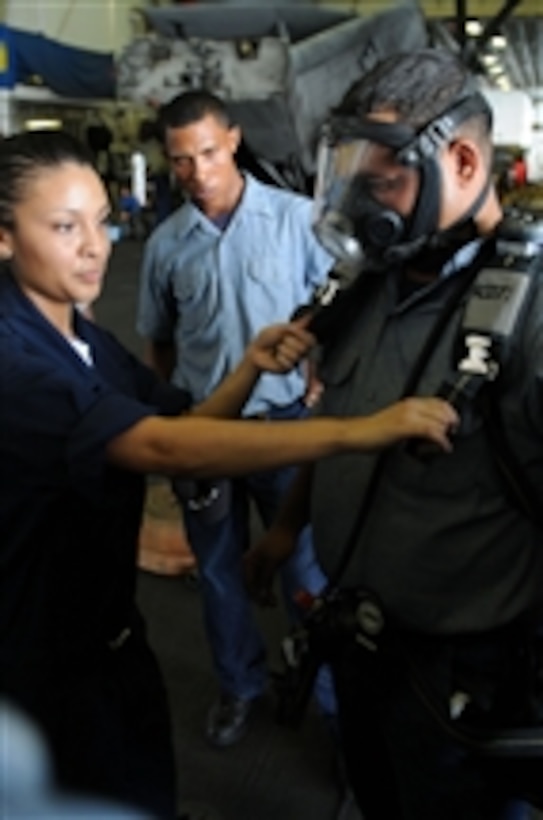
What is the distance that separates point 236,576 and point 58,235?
150cm

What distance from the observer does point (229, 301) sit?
8.79ft

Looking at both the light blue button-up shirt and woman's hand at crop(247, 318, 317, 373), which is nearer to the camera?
woman's hand at crop(247, 318, 317, 373)

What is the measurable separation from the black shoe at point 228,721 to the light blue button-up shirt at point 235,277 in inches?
37.6

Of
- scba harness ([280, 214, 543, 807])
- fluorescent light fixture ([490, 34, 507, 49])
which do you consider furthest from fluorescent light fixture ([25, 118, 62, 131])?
fluorescent light fixture ([490, 34, 507, 49])

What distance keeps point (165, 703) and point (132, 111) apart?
19.4m

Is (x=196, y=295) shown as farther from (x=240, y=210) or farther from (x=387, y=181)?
(x=387, y=181)

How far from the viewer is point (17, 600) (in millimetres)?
1521

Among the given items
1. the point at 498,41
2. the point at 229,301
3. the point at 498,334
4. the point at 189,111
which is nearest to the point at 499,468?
the point at 498,334

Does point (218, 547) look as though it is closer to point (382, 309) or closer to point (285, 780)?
point (285, 780)

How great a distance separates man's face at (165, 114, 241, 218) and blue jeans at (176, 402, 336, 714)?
2.32ft

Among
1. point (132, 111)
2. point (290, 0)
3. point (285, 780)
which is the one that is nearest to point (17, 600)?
point (285, 780)

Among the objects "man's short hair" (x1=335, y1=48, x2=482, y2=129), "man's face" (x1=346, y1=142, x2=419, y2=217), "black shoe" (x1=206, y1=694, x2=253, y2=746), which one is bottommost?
"black shoe" (x1=206, y1=694, x2=253, y2=746)

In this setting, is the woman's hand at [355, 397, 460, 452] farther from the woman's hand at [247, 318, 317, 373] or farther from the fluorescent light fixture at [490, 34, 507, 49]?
the fluorescent light fixture at [490, 34, 507, 49]

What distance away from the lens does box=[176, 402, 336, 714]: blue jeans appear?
2684 mm
